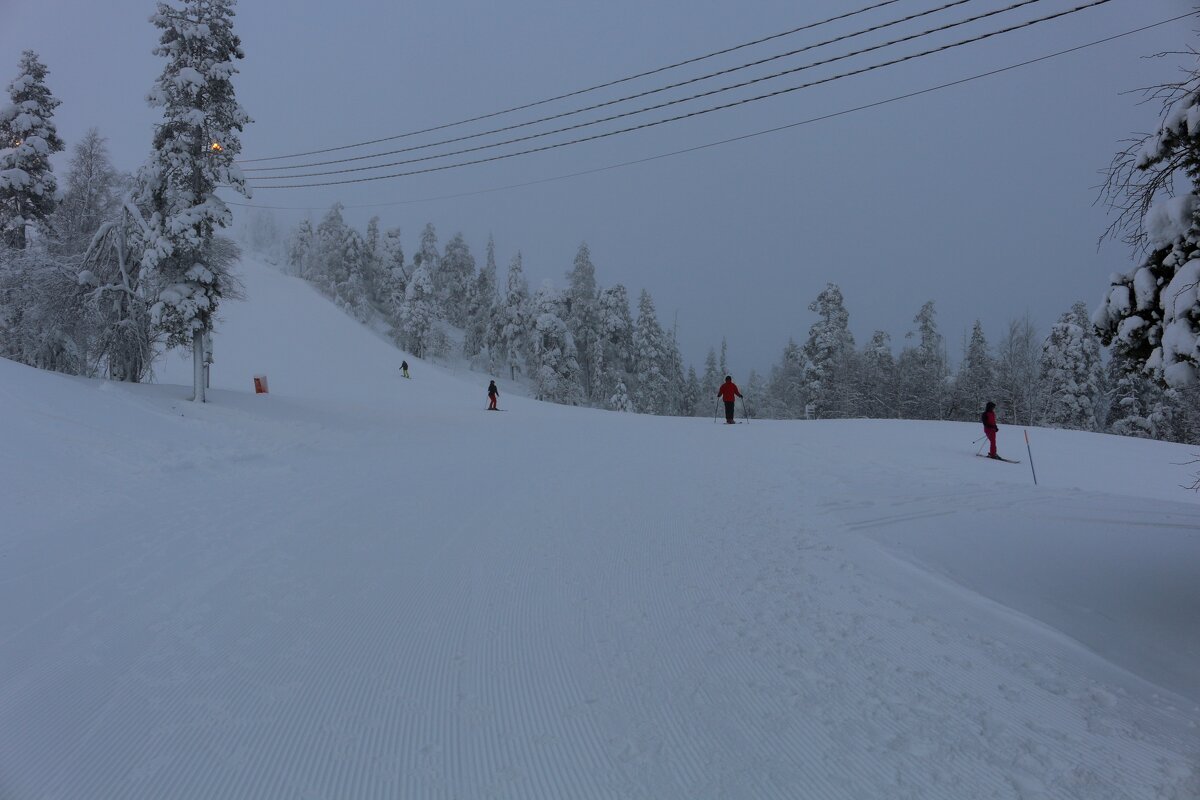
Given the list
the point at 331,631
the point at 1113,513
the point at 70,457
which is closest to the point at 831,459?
the point at 1113,513

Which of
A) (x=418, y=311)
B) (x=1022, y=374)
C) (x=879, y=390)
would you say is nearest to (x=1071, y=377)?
(x=1022, y=374)

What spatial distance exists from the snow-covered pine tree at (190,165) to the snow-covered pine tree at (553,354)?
123 ft

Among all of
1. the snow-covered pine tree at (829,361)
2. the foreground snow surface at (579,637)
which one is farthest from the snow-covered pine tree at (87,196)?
the snow-covered pine tree at (829,361)

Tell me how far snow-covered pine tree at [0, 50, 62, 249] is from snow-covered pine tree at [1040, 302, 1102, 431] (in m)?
56.4

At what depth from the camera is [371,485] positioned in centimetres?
1016

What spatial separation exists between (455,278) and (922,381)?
59463 millimetres

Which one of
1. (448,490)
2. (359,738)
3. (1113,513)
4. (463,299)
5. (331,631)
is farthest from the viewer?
(463,299)

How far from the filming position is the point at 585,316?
61.9 metres

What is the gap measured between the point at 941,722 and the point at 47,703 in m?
5.32

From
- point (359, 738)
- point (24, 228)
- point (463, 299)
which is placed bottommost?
point (359, 738)

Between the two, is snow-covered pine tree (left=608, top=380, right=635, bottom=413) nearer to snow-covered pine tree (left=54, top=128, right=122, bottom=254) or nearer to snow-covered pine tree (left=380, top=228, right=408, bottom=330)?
snow-covered pine tree (left=380, top=228, right=408, bottom=330)

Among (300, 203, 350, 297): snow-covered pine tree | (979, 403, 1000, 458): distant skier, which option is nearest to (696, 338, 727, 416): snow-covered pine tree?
Answer: (300, 203, 350, 297): snow-covered pine tree

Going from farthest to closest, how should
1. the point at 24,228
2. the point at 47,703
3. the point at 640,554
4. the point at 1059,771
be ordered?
the point at 24,228 → the point at 640,554 → the point at 47,703 → the point at 1059,771

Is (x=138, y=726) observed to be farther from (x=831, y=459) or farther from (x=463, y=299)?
(x=463, y=299)
